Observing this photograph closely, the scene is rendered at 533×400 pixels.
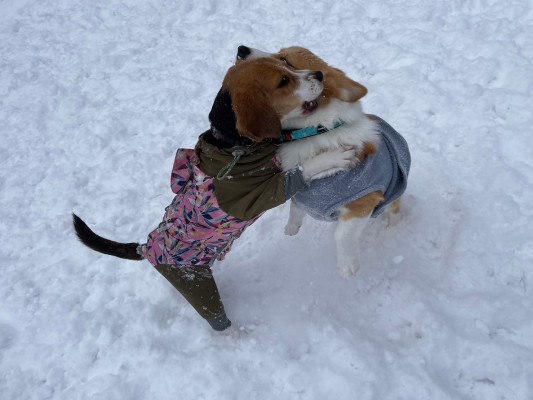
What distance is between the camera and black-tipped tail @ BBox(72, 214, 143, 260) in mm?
2494

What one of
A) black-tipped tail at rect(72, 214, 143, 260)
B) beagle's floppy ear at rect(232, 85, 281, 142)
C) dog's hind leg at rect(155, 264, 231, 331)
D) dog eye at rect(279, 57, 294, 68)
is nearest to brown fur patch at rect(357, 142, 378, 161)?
beagle's floppy ear at rect(232, 85, 281, 142)

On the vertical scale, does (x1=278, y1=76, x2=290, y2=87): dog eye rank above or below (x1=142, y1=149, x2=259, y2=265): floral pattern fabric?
above

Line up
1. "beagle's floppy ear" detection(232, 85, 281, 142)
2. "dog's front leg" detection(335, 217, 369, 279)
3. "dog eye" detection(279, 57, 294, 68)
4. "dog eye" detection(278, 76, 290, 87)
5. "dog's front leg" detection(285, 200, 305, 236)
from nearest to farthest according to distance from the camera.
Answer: "beagle's floppy ear" detection(232, 85, 281, 142), "dog eye" detection(278, 76, 290, 87), "dog eye" detection(279, 57, 294, 68), "dog's front leg" detection(335, 217, 369, 279), "dog's front leg" detection(285, 200, 305, 236)

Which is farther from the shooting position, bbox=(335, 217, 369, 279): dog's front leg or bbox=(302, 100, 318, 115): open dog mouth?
bbox=(335, 217, 369, 279): dog's front leg

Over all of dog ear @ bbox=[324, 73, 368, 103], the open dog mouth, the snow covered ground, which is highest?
dog ear @ bbox=[324, 73, 368, 103]

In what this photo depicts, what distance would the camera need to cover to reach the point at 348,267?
2654 mm

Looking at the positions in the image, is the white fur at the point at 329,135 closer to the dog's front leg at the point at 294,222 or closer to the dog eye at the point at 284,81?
the dog eye at the point at 284,81

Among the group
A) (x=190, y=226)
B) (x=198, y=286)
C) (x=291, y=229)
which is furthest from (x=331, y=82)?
(x=198, y=286)

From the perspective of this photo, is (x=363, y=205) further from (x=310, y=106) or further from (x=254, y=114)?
(x=254, y=114)

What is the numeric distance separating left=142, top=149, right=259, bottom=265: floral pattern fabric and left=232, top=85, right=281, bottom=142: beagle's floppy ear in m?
0.40

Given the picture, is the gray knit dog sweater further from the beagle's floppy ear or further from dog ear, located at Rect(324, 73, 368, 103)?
the beagle's floppy ear

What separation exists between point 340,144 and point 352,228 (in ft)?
1.72

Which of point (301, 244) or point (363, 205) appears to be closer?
point (363, 205)

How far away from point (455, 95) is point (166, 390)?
3229 mm
